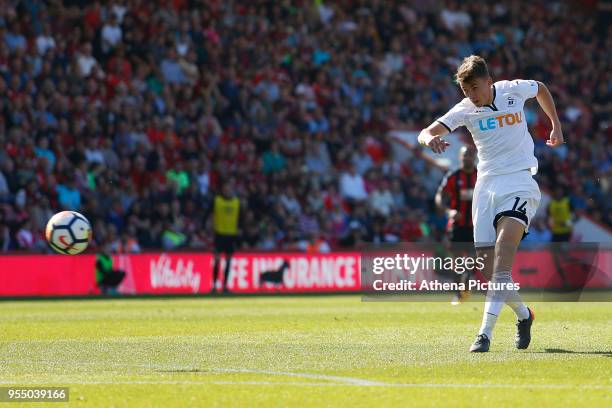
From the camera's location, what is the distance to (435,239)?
27516 millimetres

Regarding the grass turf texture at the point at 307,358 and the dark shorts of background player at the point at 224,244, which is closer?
the grass turf texture at the point at 307,358

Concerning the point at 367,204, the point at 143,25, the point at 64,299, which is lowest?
the point at 64,299

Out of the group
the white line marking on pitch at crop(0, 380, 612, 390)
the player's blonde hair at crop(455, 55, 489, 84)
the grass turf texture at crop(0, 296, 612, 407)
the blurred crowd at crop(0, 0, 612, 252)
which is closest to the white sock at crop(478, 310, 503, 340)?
the grass turf texture at crop(0, 296, 612, 407)

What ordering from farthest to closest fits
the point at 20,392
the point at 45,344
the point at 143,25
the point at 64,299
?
1. the point at 143,25
2. the point at 64,299
3. the point at 45,344
4. the point at 20,392

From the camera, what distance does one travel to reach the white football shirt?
10.8 meters

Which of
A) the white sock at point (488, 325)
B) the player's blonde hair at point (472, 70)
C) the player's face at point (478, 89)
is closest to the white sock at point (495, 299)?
the white sock at point (488, 325)

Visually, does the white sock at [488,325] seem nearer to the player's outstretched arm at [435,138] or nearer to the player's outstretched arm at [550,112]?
the player's outstretched arm at [435,138]

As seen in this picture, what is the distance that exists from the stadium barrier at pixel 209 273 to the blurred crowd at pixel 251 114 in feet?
1.47

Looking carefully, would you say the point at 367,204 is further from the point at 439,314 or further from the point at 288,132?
the point at 439,314

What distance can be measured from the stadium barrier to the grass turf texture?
580cm

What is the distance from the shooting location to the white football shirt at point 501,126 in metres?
10.8

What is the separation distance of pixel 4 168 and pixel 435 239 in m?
9.68

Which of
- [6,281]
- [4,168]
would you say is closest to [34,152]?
[4,168]

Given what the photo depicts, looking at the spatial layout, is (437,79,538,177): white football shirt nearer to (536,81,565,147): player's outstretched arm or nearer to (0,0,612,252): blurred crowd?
(536,81,565,147): player's outstretched arm
